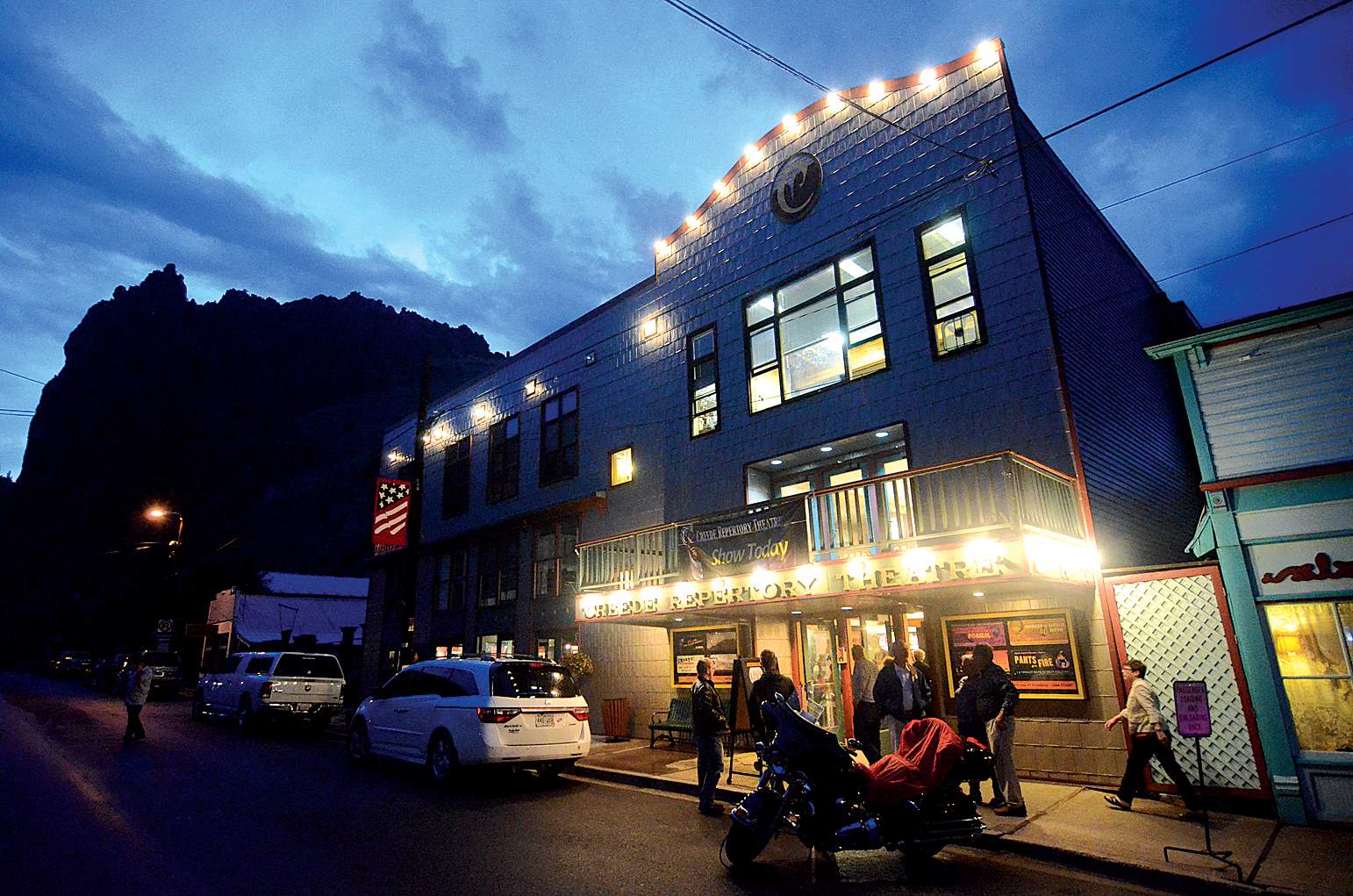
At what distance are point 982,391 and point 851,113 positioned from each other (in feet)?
22.3

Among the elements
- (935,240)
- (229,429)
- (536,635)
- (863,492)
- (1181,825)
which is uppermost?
(229,429)

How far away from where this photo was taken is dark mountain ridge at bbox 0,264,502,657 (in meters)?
86.1

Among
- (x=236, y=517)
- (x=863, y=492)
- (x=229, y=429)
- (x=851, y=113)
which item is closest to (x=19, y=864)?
(x=863, y=492)

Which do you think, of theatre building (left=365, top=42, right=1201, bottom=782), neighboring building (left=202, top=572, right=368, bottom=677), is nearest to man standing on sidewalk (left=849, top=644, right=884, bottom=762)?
theatre building (left=365, top=42, right=1201, bottom=782)

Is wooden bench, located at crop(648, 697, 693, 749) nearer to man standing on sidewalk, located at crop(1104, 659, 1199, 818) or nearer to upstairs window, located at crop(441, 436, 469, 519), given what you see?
man standing on sidewalk, located at crop(1104, 659, 1199, 818)

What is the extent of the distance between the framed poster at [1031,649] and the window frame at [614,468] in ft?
29.4

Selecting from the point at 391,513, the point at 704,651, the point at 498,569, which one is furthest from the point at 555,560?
the point at 704,651

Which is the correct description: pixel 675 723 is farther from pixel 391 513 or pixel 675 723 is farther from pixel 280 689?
pixel 280 689

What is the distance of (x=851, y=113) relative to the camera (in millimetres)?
14203

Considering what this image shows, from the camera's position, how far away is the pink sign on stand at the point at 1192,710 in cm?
673

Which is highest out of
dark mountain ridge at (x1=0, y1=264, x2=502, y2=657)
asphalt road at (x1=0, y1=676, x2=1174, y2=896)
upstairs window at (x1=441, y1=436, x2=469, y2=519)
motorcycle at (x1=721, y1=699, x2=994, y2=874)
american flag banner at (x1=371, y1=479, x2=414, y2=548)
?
dark mountain ridge at (x1=0, y1=264, x2=502, y2=657)

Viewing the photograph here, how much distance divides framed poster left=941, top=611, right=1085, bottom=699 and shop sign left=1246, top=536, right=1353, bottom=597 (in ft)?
7.33

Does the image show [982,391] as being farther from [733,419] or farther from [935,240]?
[733,419]

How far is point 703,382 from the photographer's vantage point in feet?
53.5
